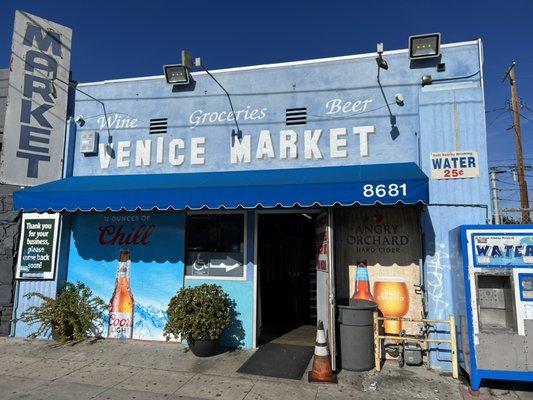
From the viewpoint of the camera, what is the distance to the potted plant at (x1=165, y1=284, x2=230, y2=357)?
685cm

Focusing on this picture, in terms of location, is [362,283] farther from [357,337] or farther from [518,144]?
[518,144]

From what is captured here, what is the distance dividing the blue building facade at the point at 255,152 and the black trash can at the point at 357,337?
0.34 metres

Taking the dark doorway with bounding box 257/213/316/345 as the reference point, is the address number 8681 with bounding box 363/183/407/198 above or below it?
above

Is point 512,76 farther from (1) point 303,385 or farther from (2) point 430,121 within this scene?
(1) point 303,385

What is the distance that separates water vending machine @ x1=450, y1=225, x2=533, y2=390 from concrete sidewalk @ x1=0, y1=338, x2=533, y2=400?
1.35ft

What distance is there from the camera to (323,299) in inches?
274


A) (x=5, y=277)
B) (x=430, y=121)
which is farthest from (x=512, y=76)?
(x=5, y=277)

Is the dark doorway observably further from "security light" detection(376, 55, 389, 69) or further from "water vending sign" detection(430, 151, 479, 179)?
"security light" detection(376, 55, 389, 69)

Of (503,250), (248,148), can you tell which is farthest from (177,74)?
(503,250)

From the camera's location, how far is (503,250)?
5.71 m

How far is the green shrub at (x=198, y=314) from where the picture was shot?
684 cm

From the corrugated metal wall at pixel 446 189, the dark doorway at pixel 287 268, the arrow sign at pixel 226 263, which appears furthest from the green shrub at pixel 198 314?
the corrugated metal wall at pixel 446 189

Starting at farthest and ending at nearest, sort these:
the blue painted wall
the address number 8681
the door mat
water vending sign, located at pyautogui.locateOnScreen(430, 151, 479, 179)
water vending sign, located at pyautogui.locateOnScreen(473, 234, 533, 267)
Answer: the blue painted wall < water vending sign, located at pyautogui.locateOnScreen(430, 151, 479, 179) < the door mat < the address number 8681 < water vending sign, located at pyautogui.locateOnScreen(473, 234, 533, 267)

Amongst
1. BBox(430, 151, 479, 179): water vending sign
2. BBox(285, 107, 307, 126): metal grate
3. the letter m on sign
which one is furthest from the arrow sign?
the letter m on sign
